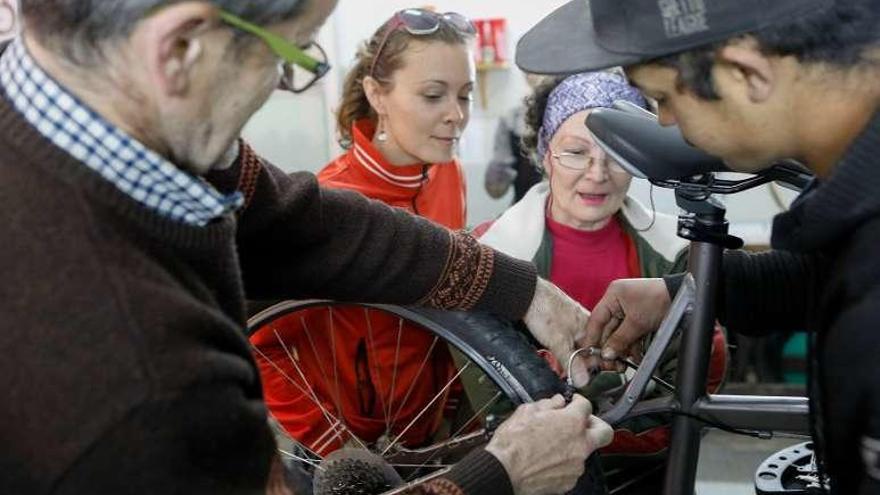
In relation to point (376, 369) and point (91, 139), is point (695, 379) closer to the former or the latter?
point (376, 369)

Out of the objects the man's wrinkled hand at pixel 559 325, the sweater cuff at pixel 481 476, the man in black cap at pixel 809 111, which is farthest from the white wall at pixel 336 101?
the man in black cap at pixel 809 111

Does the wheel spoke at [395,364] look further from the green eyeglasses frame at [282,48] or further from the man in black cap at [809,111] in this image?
the green eyeglasses frame at [282,48]

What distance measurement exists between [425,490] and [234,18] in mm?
633

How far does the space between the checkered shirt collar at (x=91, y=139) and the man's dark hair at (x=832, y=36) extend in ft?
1.90

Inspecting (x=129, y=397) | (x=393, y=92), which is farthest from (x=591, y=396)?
(x=129, y=397)

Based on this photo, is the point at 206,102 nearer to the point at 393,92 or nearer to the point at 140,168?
the point at 140,168

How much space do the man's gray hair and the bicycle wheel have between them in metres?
0.90

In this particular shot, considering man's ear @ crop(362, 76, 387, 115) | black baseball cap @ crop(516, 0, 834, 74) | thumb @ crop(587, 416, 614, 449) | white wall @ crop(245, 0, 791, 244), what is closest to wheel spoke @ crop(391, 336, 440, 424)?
thumb @ crop(587, 416, 614, 449)

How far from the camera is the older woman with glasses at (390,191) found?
1762mm

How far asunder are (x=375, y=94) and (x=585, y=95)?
0.47 meters

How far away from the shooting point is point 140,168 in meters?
0.82

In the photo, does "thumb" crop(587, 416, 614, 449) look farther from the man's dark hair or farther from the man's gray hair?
the man's gray hair

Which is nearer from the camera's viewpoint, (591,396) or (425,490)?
(425,490)

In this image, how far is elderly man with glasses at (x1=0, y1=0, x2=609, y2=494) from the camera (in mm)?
755
